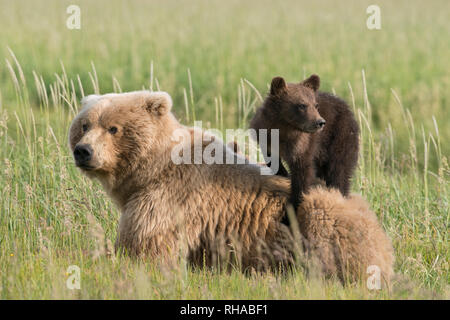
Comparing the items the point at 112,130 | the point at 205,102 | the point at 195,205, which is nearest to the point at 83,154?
the point at 112,130

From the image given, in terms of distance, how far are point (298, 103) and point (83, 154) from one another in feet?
6.04

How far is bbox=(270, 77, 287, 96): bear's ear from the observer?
5.64 metres

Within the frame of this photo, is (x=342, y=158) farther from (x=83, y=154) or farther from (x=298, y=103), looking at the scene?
(x=83, y=154)

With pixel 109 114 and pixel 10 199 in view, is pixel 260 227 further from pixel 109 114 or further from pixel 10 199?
pixel 10 199

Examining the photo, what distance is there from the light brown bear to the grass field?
0.80 feet

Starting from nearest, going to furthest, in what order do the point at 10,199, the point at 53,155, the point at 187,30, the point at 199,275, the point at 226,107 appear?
the point at 199,275 < the point at 10,199 < the point at 53,155 < the point at 226,107 < the point at 187,30

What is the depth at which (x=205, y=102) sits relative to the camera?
14977mm

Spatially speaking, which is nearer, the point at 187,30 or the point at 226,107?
the point at 226,107

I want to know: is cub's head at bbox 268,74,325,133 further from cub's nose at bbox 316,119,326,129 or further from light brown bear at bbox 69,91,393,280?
light brown bear at bbox 69,91,393,280

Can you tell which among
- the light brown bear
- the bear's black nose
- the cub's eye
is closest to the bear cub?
the light brown bear

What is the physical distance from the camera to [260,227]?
5.44 m

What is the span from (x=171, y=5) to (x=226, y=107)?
15322 millimetres

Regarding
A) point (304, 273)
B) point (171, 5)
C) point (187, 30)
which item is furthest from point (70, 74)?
point (171, 5)
